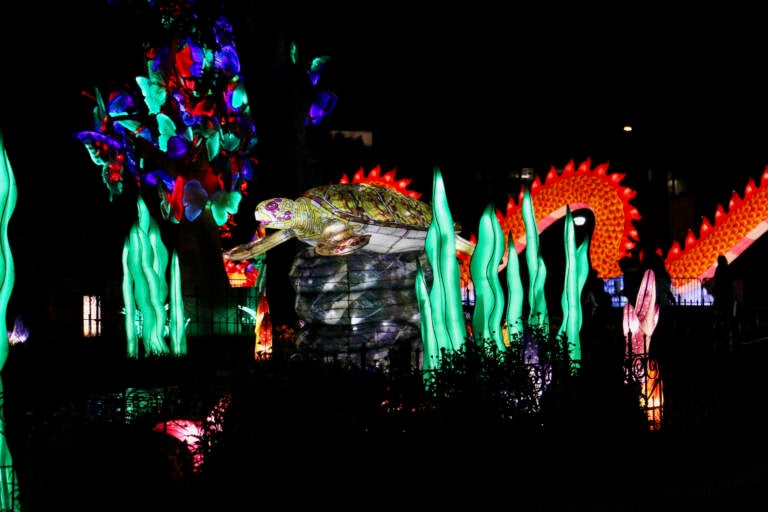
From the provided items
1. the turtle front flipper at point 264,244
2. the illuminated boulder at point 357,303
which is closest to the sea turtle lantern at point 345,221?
the turtle front flipper at point 264,244

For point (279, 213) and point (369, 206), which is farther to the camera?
point (279, 213)

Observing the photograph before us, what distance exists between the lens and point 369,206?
9852 millimetres

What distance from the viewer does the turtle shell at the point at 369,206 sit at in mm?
9773

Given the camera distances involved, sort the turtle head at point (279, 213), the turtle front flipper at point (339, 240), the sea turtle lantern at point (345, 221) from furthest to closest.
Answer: the turtle head at point (279, 213), the sea turtle lantern at point (345, 221), the turtle front flipper at point (339, 240)

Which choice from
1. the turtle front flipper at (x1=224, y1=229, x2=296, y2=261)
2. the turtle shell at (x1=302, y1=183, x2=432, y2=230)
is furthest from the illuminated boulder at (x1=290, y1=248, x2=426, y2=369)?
the turtle shell at (x1=302, y1=183, x2=432, y2=230)

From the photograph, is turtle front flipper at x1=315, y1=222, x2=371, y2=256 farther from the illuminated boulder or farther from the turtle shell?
the illuminated boulder

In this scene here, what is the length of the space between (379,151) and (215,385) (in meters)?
36.7

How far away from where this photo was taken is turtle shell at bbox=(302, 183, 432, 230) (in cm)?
977

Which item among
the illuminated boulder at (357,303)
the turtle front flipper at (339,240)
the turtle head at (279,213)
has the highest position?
the turtle head at (279,213)

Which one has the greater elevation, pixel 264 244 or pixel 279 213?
pixel 279 213

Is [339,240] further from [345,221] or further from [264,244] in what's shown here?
[264,244]

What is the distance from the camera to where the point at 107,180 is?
55.5 ft

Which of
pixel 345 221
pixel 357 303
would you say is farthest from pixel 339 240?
pixel 357 303

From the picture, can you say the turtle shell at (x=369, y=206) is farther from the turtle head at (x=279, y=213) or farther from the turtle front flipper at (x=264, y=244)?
the turtle front flipper at (x=264, y=244)
